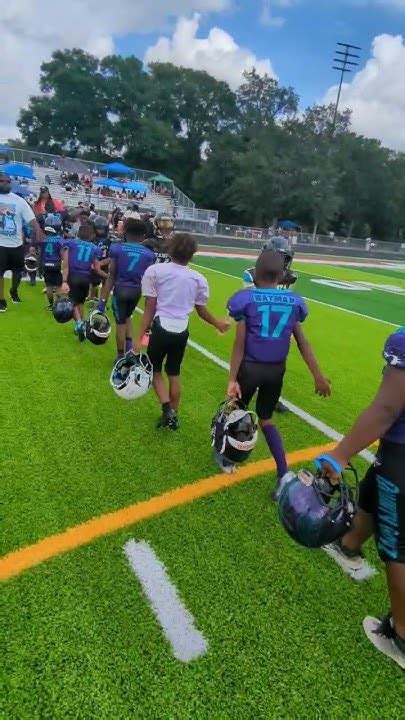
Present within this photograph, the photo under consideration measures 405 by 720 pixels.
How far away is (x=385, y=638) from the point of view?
8.45 feet

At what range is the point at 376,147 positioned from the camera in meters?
60.6

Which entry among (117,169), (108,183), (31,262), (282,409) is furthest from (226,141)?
(282,409)

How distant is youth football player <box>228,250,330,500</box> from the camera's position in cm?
353

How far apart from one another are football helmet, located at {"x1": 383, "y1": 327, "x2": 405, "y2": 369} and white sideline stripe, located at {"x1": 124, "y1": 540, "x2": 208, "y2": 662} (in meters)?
1.59

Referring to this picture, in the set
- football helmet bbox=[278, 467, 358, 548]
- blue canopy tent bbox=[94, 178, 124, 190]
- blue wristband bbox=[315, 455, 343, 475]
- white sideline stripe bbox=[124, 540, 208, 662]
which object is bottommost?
white sideline stripe bbox=[124, 540, 208, 662]

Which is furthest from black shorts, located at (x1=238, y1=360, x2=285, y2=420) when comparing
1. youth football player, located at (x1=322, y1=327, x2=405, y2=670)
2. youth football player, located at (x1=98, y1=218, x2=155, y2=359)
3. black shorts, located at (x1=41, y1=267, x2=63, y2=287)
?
black shorts, located at (x1=41, y1=267, x2=63, y2=287)

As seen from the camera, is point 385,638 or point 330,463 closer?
point 330,463

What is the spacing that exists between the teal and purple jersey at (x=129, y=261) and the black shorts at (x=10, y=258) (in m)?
2.79

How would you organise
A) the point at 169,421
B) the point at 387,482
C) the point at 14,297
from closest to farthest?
the point at 387,482
the point at 169,421
the point at 14,297

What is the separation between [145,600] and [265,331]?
1841 mm

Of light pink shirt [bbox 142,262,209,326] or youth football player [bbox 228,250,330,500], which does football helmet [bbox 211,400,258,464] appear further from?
light pink shirt [bbox 142,262,209,326]

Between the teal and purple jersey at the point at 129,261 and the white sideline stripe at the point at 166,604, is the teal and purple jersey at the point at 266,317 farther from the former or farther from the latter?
the teal and purple jersey at the point at 129,261

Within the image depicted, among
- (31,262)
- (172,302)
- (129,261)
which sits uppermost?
(129,261)

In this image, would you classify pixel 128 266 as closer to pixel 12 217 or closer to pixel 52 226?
pixel 12 217
